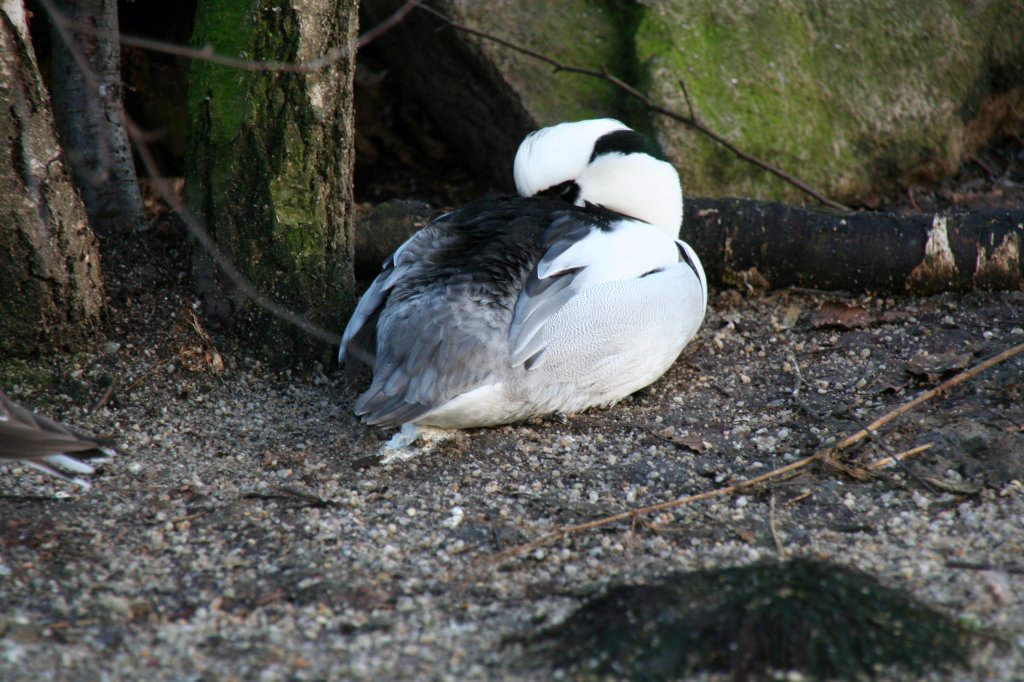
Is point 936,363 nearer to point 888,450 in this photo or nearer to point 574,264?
point 888,450

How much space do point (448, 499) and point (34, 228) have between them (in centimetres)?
168

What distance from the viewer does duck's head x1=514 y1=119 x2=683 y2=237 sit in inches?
164

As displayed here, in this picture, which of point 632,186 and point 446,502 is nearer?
point 446,502

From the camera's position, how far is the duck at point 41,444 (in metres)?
2.67

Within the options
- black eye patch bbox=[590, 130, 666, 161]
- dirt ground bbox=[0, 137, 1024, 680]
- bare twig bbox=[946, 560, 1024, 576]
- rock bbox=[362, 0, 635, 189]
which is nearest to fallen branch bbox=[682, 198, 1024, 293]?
dirt ground bbox=[0, 137, 1024, 680]

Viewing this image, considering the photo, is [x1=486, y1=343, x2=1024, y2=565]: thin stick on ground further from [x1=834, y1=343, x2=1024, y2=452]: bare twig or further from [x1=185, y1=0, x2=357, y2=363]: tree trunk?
[x1=185, y1=0, x2=357, y2=363]: tree trunk

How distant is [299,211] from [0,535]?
1.57 metres

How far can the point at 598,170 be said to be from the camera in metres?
4.18

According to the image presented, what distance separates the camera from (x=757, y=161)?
5.28m

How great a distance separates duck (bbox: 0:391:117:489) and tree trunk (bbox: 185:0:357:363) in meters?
1.22

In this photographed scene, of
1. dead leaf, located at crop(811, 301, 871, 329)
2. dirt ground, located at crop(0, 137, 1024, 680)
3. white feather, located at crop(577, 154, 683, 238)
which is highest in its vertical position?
white feather, located at crop(577, 154, 683, 238)

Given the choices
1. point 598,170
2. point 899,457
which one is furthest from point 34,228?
point 899,457

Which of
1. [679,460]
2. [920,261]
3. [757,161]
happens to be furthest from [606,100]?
[679,460]

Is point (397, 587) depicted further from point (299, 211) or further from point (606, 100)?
point (606, 100)
